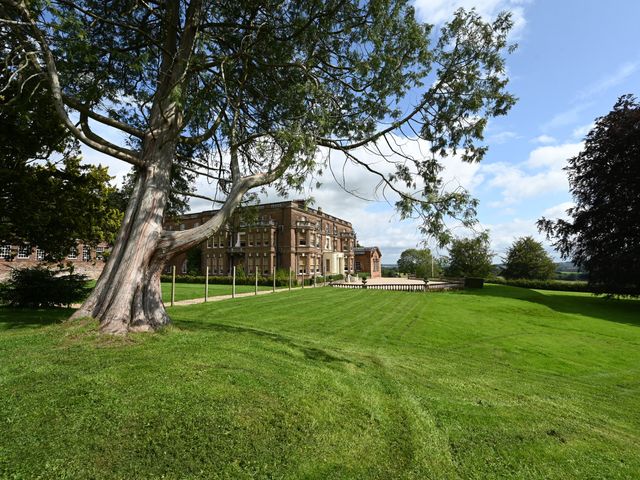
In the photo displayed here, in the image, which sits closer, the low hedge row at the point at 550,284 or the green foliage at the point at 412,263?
the low hedge row at the point at 550,284

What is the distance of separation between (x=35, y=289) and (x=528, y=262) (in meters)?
55.9

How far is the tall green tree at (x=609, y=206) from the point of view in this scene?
982 inches

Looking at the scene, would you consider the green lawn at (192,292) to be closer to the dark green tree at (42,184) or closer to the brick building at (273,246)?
the dark green tree at (42,184)

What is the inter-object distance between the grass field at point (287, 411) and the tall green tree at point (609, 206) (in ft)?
73.5

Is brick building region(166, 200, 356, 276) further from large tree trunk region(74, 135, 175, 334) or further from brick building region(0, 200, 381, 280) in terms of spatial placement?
large tree trunk region(74, 135, 175, 334)

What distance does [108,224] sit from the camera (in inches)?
512

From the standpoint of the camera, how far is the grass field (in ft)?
10.8

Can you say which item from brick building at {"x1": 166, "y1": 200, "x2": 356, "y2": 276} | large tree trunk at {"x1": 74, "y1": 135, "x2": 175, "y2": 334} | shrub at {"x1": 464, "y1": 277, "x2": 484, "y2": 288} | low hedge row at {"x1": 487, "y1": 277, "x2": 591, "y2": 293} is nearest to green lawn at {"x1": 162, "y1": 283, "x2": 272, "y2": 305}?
large tree trunk at {"x1": 74, "y1": 135, "x2": 175, "y2": 334}

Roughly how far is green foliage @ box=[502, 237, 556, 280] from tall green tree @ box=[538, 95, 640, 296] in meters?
21.7

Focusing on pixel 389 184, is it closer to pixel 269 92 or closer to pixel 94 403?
pixel 269 92

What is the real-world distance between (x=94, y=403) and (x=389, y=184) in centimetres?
760

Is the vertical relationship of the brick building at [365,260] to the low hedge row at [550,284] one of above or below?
above

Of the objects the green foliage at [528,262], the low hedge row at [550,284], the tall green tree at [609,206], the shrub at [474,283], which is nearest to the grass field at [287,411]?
the tall green tree at [609,206]

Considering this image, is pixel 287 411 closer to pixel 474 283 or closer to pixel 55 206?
pixel 55 206
